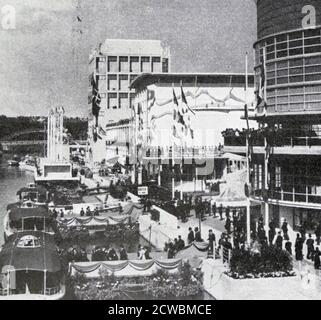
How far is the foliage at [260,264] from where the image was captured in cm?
2272

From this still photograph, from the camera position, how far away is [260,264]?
22859 mm

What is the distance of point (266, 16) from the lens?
131 feet

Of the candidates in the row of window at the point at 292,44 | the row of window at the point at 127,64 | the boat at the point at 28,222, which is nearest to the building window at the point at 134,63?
the row of window at the point at 127,64

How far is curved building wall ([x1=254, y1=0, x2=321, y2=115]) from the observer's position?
36875 millimetres

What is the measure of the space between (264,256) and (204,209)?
1812 centimetres

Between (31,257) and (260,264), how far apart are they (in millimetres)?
9463

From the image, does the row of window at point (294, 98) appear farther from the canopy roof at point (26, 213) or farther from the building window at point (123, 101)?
the building window at point (123, 101)

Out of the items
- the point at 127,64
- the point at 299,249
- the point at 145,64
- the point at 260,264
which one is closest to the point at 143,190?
the point at 299,249

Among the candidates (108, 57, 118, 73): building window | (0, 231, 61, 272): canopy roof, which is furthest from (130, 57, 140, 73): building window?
(0, 231, 61, 272): canopy roof

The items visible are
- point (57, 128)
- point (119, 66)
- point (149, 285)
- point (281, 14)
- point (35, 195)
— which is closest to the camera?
point (149, 285)

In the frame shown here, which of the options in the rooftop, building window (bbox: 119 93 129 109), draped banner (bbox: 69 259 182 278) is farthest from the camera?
building window (bbox: 119 93 129 109)

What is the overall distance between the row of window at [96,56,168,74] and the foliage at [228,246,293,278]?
105 metres

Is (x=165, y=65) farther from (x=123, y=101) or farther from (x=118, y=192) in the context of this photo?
(x=118, y=192)

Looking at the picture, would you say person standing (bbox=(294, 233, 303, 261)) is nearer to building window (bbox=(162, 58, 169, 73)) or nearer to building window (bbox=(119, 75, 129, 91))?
building window (bbox=(119, 75, 129, 91))
